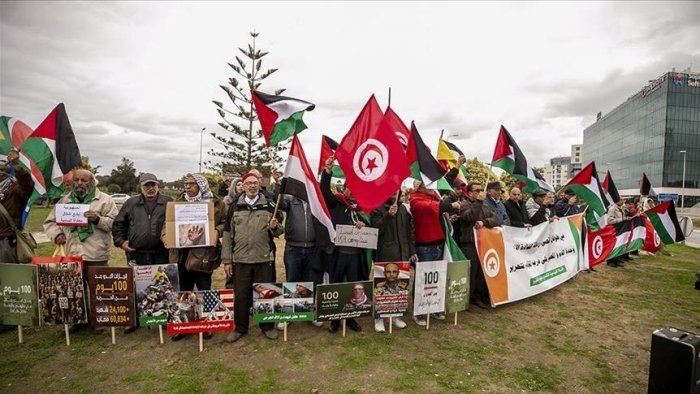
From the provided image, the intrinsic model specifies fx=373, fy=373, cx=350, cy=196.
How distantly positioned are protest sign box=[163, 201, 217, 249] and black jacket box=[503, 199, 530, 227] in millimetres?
5362

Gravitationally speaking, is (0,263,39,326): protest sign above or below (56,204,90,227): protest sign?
below

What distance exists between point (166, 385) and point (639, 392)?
4568mm

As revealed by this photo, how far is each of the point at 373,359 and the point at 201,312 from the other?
2.03 meters

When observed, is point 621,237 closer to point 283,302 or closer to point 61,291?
point 283,302

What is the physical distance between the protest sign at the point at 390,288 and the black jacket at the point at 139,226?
9.18ft

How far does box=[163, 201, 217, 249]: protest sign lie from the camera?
4.54 m

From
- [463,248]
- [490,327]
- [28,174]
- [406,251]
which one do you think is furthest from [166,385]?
[463,248]

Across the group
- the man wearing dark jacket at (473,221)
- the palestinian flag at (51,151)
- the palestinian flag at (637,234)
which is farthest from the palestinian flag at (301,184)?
the palestinian flag at (637,234)

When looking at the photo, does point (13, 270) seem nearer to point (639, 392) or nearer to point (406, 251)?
point (406, 251)

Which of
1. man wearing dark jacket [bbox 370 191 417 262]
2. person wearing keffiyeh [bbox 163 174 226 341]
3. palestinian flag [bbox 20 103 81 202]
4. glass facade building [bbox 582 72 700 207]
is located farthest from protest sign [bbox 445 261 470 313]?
glass facade building [bbox 582 72 700 207]

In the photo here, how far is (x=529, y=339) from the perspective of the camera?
15.9ft

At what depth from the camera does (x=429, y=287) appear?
16.2 feet

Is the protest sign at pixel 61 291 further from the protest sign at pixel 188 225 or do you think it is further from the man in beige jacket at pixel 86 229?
the protest sign at pixel 188 225

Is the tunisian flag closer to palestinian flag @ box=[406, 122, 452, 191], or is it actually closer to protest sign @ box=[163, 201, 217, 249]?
palestinian flag @ box=[406, 122, 452, 191]
